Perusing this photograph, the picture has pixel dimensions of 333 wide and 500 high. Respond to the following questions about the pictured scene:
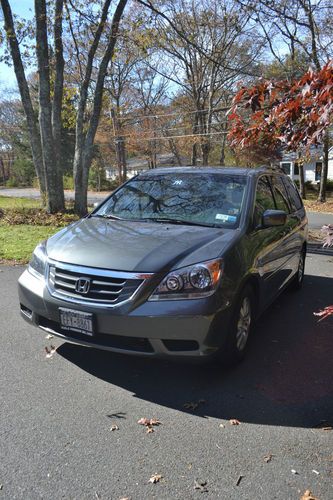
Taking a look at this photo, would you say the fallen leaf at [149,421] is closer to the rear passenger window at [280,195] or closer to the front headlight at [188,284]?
the front headlight at [188,284]

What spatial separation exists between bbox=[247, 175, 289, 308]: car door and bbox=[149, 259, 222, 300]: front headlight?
776 mm

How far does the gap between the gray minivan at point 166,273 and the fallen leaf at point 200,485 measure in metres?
0.98

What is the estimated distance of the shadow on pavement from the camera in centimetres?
321

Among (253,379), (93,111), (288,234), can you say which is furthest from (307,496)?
(93,111)

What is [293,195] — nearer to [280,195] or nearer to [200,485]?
[280,195]

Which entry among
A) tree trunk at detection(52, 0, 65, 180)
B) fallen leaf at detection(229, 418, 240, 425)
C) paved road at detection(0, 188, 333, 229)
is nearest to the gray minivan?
fallen leaf at detection(229, 418, 240, 425)

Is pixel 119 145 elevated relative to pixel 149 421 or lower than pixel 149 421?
elevated

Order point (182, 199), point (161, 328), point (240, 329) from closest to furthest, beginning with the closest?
point (161, 328) < point (240, 329) < point (182, 199)

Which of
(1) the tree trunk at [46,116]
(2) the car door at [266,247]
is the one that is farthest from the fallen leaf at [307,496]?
(1) the tree trunk at [46,116]

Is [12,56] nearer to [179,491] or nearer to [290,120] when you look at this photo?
[290,120]

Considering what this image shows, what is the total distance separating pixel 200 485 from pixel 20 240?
7.91 m

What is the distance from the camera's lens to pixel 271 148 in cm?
364

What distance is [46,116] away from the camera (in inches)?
476

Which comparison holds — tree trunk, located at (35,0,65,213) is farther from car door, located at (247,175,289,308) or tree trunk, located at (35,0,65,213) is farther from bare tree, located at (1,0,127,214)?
car door, located at (247,175,289,308)
